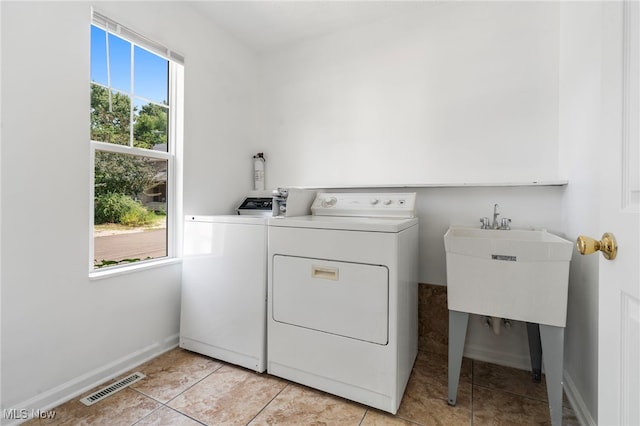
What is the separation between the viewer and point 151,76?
2.04m

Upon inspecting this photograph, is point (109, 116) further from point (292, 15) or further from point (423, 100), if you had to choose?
point (423, 100)

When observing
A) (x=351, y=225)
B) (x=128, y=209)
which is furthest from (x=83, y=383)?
(x=351, y=225)

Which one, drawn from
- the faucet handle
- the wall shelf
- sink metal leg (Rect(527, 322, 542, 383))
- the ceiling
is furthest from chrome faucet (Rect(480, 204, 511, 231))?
the ceiling

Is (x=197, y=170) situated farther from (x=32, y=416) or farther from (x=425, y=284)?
(x=425, y=284)

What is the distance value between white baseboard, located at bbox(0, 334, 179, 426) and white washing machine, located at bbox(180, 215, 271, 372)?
201 millimetres

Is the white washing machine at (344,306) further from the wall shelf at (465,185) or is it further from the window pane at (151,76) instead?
the window pane at (151,76)

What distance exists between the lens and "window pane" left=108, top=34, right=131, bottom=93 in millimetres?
1804

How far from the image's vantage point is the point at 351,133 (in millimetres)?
2389

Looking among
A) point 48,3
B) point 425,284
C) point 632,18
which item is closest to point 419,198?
point 425,284

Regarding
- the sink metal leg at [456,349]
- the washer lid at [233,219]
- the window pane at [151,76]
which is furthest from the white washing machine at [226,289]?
the sink metal leg at [456,349]

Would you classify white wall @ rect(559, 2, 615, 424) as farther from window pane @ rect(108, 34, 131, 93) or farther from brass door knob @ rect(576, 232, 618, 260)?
window pane @ rect(108, 34, 131, 93)

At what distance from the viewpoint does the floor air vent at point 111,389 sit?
1.54 metres

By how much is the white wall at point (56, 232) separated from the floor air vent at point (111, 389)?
90mm

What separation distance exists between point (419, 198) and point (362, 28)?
1452 millimetres
